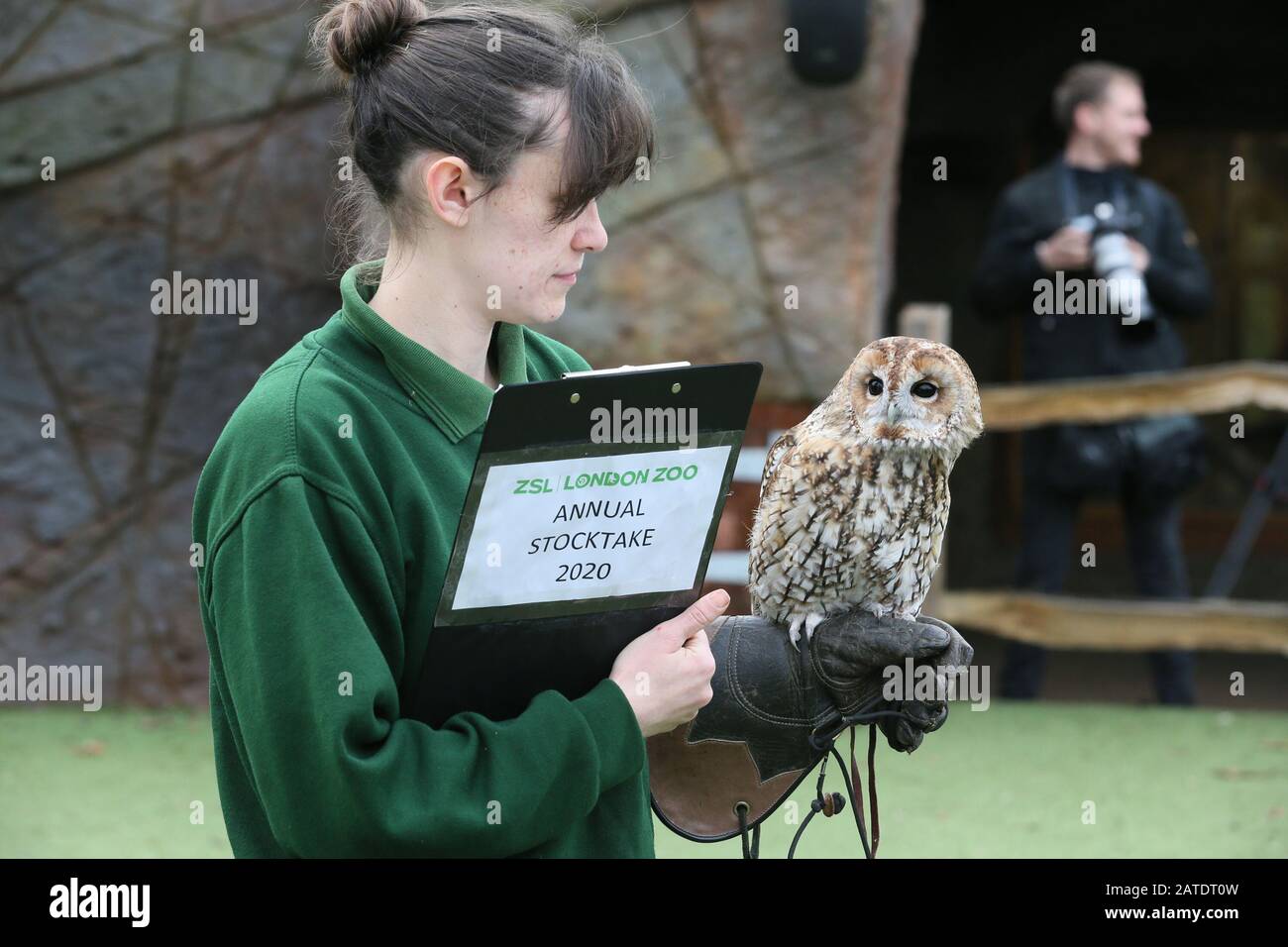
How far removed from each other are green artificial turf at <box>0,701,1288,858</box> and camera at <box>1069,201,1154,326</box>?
4.32ft

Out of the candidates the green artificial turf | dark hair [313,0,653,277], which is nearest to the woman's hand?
dark hair [313,0,653,277]

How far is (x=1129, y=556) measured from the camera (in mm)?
4758

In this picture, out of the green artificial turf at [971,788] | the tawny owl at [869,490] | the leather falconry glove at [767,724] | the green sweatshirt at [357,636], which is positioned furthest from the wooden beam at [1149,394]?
the green sweatshirt at [357,636]

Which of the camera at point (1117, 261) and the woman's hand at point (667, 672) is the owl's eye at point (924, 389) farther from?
the camera at point (1117, 261)

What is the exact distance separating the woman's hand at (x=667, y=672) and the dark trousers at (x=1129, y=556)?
3.55 m

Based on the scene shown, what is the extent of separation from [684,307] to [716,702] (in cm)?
280

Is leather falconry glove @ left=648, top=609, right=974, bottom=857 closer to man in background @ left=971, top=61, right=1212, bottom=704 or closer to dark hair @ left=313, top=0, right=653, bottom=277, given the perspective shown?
dark hair @ left=313, top=0, right=653, bottom=277

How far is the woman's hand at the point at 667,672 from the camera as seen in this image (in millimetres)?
1328

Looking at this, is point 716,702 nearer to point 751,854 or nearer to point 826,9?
point 751,854

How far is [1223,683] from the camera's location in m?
5.44

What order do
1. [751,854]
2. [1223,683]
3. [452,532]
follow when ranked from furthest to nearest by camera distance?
[1223,683] → [751,854] → [452,532]

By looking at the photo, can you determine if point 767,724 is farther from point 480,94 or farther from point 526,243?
point 480,94

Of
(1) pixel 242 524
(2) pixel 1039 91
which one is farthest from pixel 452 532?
(2) pixel 1039 91

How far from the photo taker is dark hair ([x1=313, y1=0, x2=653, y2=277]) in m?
1.34
